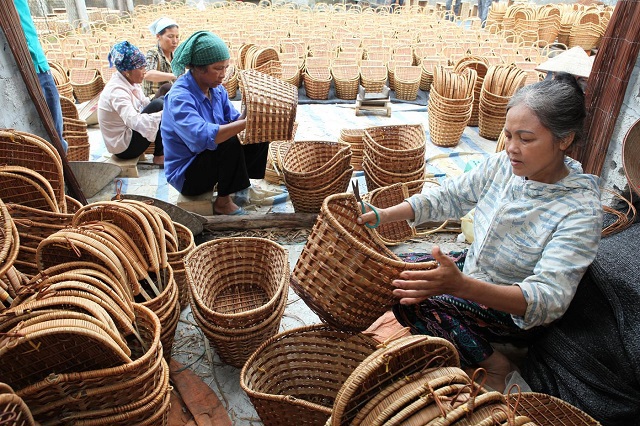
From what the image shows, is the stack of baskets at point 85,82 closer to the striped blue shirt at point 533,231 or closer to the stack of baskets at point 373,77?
the stack of baskets at point 373,77

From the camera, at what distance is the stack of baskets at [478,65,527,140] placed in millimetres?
4258

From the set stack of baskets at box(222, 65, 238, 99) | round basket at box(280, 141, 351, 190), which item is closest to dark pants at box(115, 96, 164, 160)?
round basket at box(280, 141, 351, 190)

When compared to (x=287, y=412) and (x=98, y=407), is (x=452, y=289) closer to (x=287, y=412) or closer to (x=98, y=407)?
(x=287, y=412)

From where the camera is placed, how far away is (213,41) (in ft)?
8.21

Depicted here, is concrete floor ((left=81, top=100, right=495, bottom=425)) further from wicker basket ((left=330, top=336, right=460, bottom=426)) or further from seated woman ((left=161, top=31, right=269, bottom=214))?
wicker basket ((left=330, top=336, right=460, bottom=426))

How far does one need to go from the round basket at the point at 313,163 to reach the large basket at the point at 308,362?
1.27 meters

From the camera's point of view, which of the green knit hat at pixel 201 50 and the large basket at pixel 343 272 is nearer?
the large basket at pixel 343 272

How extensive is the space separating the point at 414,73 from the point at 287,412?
5758mm

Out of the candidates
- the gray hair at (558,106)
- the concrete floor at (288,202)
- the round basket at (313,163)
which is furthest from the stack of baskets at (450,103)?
the gray hair at (558,106)

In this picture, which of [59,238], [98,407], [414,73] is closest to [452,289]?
[98,407]

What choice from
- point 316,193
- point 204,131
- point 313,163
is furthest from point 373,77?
point 204,131

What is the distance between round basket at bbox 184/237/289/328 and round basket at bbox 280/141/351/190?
72 cm

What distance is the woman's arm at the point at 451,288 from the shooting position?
1.26 metres

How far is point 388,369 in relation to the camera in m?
1.15
